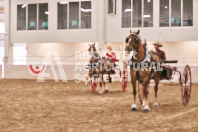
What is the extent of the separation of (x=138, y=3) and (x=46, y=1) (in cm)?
859

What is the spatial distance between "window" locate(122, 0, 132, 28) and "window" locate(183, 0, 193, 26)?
450 centimetres

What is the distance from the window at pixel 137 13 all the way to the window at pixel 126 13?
1.42ft

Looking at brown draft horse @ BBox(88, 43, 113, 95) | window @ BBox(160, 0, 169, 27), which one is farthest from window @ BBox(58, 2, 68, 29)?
brown draft horse @ BBox(88, 43, 113, 95)

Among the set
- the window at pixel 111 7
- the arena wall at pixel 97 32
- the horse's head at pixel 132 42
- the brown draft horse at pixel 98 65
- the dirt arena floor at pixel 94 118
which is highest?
the window at pixel 111 7

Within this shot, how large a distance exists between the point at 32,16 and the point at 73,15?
4155 mm

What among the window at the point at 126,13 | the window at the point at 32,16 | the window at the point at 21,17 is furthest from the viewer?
the window at the point at 21,17

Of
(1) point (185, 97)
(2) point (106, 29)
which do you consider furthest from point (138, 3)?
(1) point (185, 97)

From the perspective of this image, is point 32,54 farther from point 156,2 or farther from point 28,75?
point 156,2

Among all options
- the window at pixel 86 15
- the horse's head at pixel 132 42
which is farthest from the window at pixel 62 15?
the horse's head at pixel 132 42

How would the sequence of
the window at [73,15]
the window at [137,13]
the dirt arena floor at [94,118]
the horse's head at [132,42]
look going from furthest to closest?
the window at [73,15] < the window at [137,13] < the horse's head at [132,42] < the dirt arena floor at [94,118]

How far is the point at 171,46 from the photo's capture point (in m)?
26.8

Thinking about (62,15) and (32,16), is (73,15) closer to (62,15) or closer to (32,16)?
(62,15)

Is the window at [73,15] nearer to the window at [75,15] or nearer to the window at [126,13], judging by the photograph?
the window at [75,15]

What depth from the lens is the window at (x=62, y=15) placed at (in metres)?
28.8
